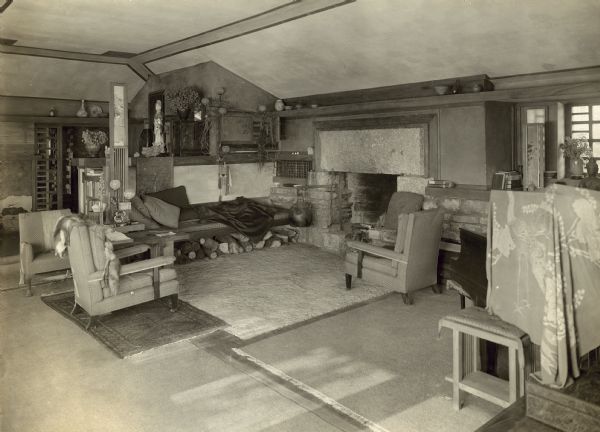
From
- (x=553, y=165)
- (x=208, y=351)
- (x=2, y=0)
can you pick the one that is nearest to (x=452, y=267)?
(x=208, y=351)

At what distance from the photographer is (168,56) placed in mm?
8484

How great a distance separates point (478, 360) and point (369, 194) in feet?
16.8

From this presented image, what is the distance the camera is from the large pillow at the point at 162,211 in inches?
282

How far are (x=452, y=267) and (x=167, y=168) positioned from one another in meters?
5.43

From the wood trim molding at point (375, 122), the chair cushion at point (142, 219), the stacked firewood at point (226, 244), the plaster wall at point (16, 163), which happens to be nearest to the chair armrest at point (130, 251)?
the chair cushion at point (142, 219)

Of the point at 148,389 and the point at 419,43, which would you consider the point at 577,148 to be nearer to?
the point at 419,43

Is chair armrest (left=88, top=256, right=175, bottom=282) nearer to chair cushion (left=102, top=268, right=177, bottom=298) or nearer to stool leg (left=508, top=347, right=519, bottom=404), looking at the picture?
chair cushion (left=102, top=268, right=177, bottom=298)

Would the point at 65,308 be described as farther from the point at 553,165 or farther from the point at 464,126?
the point at 553,165

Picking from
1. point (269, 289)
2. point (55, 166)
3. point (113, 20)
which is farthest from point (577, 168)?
point (55, 166)

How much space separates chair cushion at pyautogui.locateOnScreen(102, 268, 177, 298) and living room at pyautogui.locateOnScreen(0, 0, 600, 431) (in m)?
0.04

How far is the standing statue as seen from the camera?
8461 mm

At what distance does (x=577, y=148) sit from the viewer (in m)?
5.30

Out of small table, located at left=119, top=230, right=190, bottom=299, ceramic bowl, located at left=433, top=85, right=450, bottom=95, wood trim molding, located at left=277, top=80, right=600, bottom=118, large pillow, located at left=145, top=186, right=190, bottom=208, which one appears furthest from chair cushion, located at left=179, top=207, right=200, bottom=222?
ceramic bowl, located at left=433, top=85, right=450, bottom=95

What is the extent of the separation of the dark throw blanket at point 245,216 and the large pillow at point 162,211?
28.9 inches
